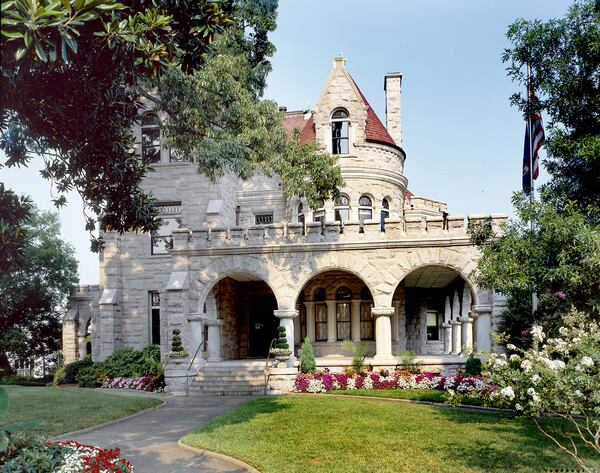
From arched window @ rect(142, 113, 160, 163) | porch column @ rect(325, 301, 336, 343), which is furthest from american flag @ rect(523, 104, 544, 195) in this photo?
arched window @ rect(142, 113, 160, 163)

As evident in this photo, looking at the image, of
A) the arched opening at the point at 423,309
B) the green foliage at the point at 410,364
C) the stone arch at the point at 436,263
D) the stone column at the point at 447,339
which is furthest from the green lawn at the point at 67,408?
the stone column at the point at 447,339

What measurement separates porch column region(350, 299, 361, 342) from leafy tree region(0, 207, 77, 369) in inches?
784

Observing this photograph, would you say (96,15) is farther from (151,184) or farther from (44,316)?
(44,316)

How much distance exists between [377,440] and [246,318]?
16565mm

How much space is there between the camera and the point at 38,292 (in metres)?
32.8

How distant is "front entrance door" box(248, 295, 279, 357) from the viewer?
2631 cm

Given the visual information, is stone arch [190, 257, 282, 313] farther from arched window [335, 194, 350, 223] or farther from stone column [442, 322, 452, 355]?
Result: stone column [442, 322, 452, 355]

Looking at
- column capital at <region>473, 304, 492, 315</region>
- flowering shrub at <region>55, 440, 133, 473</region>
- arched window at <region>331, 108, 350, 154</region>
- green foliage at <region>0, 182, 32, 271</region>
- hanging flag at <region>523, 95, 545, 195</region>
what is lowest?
flowering shrub at <region>55, 440, 133, 473</region>

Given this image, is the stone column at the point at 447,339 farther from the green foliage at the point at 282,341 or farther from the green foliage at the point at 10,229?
the green foliage at the point at 10,229

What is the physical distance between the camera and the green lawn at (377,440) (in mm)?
8602

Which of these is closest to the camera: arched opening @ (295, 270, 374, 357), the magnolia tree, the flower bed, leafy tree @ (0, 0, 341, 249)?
leafy tree @ (0, 0, 341, 249)

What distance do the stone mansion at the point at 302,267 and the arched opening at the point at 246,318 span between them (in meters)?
0.05

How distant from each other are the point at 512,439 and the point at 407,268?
1009 centimetres

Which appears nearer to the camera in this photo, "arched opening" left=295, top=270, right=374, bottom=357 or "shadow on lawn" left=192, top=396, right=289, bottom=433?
"shadow on lawn" left=192, top=396, right=289, bottom=433
